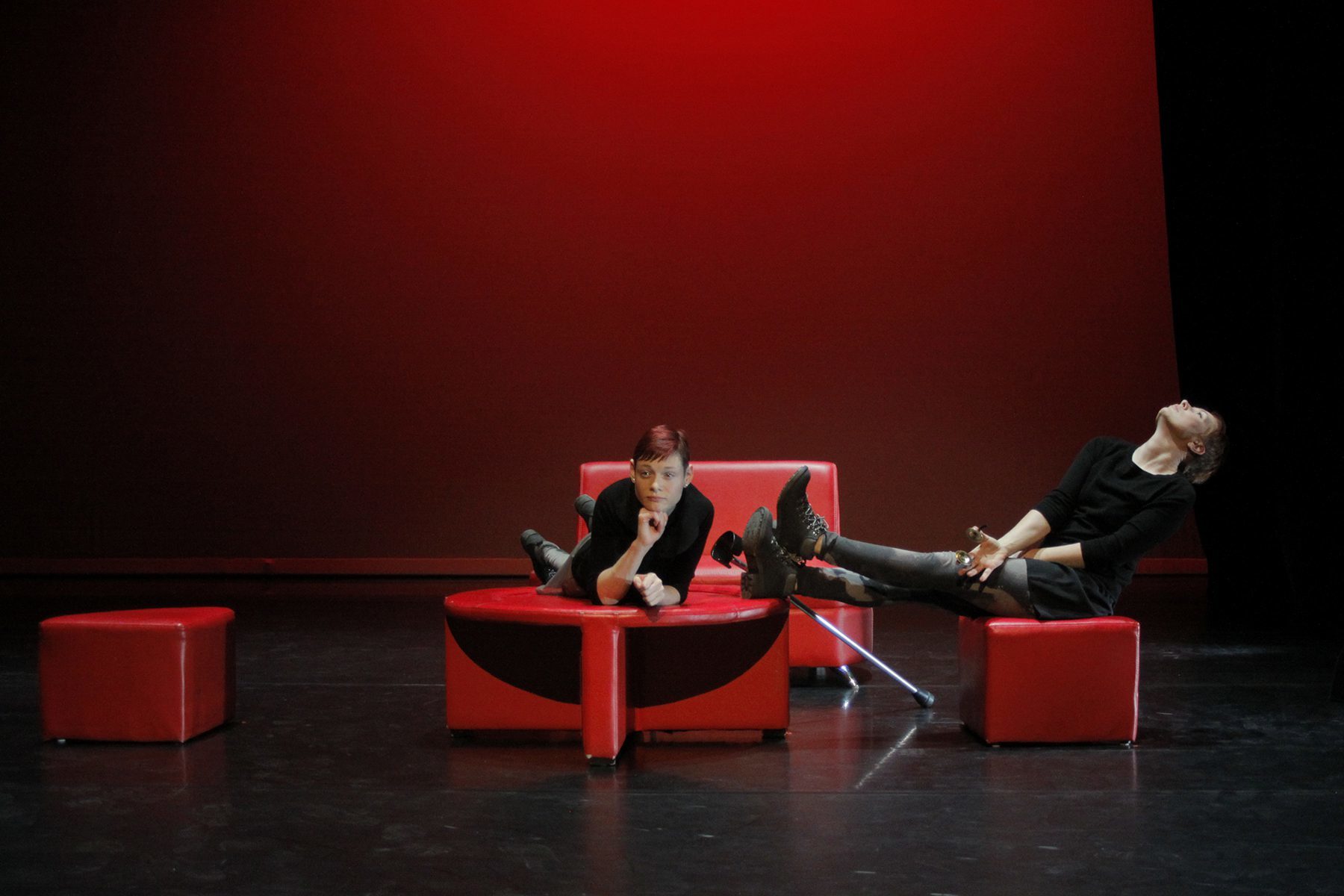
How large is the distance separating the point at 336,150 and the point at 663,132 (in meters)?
2.22

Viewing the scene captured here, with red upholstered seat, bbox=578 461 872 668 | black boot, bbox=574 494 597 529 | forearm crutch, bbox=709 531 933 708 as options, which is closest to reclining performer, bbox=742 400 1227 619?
forearm crutch, bbox=709 531 933 708

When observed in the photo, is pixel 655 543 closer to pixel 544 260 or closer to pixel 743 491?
pixel 743 491

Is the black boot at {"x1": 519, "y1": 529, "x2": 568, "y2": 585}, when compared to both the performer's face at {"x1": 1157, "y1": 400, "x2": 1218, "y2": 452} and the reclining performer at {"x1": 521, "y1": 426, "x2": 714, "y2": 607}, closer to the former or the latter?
the reclining performer at {"x1": 521, "y1": 426, "x2": 714, "y2": 607}

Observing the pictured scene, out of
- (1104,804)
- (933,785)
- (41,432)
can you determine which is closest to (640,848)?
(933,785)

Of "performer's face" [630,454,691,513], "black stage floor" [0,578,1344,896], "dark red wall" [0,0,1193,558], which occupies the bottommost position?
"black stage floor" [0,578,1344,896]

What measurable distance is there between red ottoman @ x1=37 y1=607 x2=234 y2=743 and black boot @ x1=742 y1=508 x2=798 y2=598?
1.62 m

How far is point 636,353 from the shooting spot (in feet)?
26.6

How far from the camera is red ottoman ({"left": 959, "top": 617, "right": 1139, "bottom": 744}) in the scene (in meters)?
3.40

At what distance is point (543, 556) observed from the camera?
4.26m

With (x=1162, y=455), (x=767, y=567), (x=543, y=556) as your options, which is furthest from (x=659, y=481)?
(x=1162, y=455)

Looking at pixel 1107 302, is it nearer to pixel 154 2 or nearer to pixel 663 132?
pixel 663 132

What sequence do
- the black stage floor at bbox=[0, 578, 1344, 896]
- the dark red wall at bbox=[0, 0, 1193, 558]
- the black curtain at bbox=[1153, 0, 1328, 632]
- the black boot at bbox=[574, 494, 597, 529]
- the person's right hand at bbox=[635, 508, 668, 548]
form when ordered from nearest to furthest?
1. the black stage floor at bbox=[0, 578, 1344, 896]
2. the person's right hand at bbox=[635, 508, 668, 548]
3. the black boot at bbox=[574, 494, 597, 529]
4. the black curtain at bbox=[1153, 0, 1328, 632]
5. the dark red wall at bbox=[0, 0, 1193, 558]

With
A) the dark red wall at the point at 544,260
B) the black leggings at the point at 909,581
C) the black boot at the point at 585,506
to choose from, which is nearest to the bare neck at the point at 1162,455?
the black leggings at the point at 909,581

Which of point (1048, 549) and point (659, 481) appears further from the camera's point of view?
point (1048, 549)
